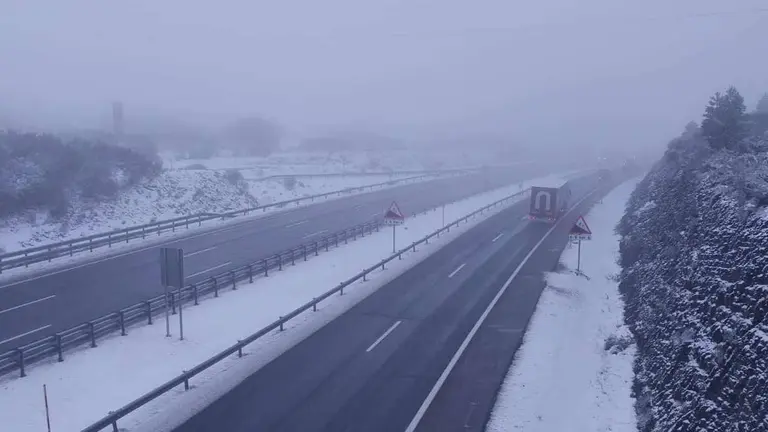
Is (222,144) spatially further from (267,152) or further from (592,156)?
(592,156)

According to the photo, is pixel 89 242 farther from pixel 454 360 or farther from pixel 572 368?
pixel 572 368

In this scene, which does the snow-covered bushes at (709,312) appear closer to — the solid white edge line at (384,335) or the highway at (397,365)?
the highway at (397,365)

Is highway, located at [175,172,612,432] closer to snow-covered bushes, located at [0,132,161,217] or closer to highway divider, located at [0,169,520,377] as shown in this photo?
highway divider, located at [0,169,520,377]

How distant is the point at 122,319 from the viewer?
56.7ft

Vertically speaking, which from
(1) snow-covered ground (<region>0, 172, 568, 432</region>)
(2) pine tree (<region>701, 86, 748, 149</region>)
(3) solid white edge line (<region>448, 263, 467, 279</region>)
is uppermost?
(2) pine tree (<region>701, 86, 748, 149</region>)

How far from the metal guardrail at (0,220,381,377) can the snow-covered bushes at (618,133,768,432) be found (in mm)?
13893

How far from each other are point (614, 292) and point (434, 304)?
8312 mm

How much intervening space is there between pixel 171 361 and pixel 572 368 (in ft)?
36.9

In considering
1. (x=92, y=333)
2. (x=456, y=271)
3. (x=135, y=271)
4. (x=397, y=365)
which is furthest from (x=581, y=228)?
(x=135, y=271)

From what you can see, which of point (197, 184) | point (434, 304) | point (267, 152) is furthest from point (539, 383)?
point (267, 152)

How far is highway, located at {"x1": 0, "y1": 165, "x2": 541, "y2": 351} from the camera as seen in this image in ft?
60.6

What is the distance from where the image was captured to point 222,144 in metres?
109

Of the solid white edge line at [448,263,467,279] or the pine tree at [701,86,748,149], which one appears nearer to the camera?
the solid white edge line at [448,263,467,279]

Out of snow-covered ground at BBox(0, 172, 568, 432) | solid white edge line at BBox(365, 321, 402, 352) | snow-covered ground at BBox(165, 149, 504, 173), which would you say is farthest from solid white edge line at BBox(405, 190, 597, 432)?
snow-covered ground at BBox(165, 149, 504, 173)
